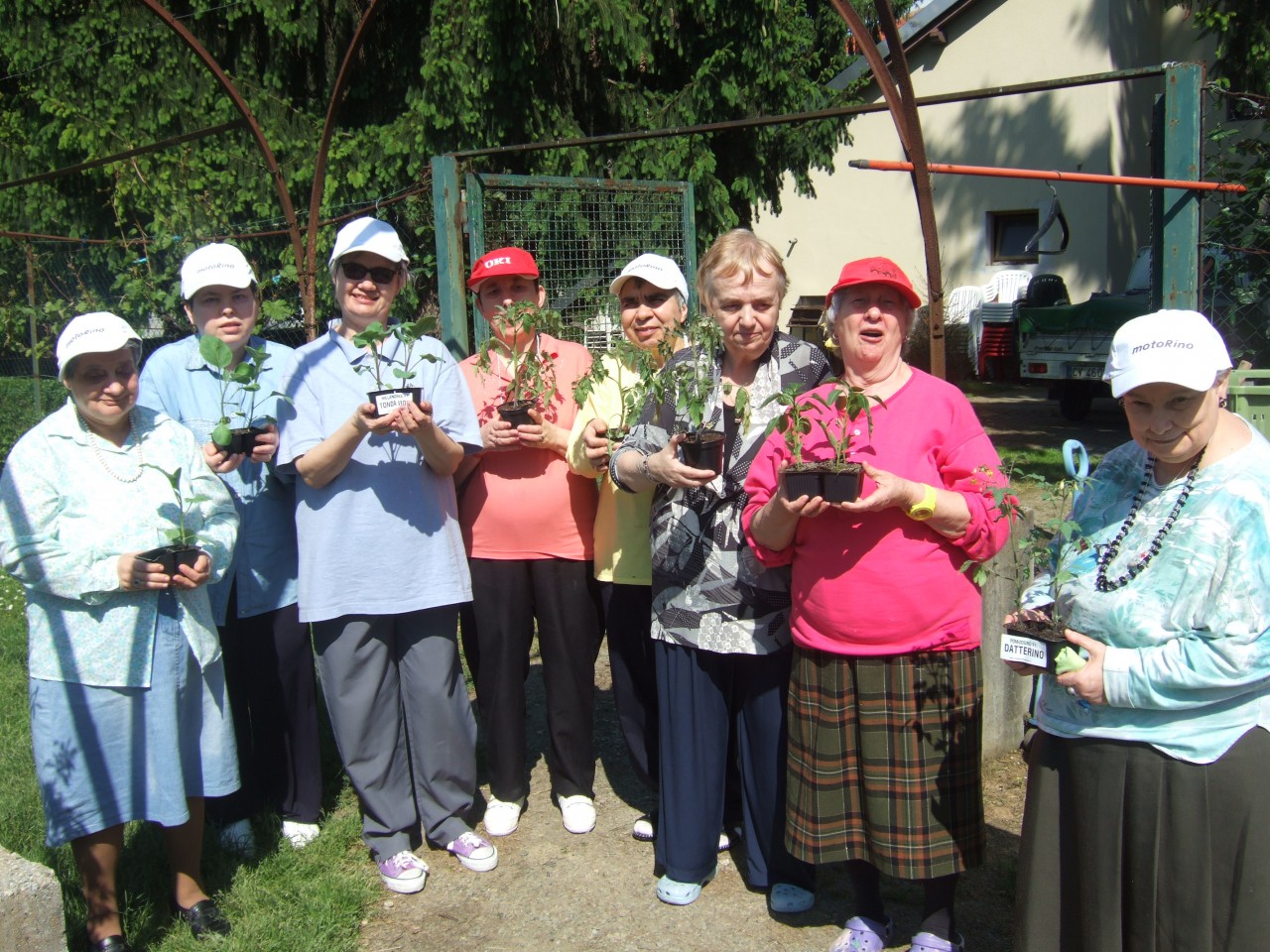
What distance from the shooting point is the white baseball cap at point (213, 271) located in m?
3.23

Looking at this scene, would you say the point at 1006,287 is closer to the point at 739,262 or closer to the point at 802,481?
the point at 739,262

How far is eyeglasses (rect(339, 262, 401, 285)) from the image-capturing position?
324 cm

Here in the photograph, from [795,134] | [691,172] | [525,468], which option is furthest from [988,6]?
[525,468]

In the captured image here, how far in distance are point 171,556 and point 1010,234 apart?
16605 mm

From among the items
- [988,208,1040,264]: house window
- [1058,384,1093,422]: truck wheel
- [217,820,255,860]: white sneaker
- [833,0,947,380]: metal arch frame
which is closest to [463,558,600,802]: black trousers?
[217,820,255,860]: white sneaker

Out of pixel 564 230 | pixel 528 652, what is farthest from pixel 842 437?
pixel 564 230

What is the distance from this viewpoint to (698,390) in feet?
9.64

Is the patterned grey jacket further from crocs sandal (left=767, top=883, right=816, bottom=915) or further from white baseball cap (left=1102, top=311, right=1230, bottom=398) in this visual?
white baseball cap (left=1102, top=311, right=1230, bottom=398)

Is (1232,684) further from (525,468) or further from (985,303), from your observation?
(985,303)

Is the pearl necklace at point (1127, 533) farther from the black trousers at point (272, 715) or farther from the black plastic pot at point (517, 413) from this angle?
the black trousers at point (272, 715)

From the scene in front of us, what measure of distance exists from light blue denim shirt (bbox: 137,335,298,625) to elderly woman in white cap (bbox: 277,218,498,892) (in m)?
0.17

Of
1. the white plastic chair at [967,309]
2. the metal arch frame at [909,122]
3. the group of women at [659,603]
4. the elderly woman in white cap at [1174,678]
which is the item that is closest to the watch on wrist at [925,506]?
the group of women at [659,603]

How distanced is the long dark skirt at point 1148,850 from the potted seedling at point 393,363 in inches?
73.9

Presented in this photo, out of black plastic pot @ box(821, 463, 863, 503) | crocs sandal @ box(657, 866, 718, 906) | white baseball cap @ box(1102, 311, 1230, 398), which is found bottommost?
crocs sandal @ box(657, 866, 718, 906)
